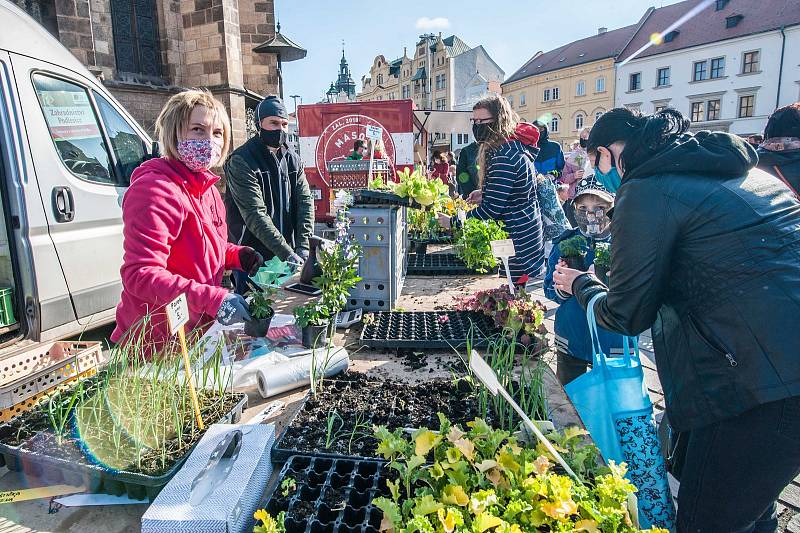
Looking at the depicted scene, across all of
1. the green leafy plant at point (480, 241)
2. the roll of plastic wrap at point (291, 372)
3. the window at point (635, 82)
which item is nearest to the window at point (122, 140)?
the green leafy plant at point (480, 241)

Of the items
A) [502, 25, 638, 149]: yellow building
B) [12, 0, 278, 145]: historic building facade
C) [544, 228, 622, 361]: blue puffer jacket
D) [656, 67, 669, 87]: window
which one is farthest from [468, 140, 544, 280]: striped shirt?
[502, 25, 638, 149]: yellow building

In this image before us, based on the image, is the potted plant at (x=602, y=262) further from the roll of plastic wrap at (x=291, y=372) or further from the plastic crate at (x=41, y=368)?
the plastic crate at (x=41, y=368)

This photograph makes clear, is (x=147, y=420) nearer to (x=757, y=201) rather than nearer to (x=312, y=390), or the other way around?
(x=312, y=390)

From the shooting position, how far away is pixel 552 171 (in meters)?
6.11

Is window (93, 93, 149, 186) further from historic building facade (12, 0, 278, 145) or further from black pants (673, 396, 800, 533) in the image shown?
historic building facade (12, 0, 278, 145)

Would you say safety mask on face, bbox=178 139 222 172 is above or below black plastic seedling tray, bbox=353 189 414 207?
above

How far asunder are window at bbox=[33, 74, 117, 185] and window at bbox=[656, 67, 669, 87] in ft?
132

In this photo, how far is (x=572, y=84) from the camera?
1697 inches

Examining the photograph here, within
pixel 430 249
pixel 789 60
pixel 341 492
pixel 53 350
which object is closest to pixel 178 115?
pixel 53 350

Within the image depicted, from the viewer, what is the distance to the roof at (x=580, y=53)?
1603 inches

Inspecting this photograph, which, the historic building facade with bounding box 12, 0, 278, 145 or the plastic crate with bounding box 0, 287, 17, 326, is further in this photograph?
the historic building facade with bounding box 12, 0, 278, 145

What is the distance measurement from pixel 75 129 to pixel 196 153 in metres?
1.98

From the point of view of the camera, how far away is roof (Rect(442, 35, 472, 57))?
56612 millimetres

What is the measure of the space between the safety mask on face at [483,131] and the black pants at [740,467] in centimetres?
233
